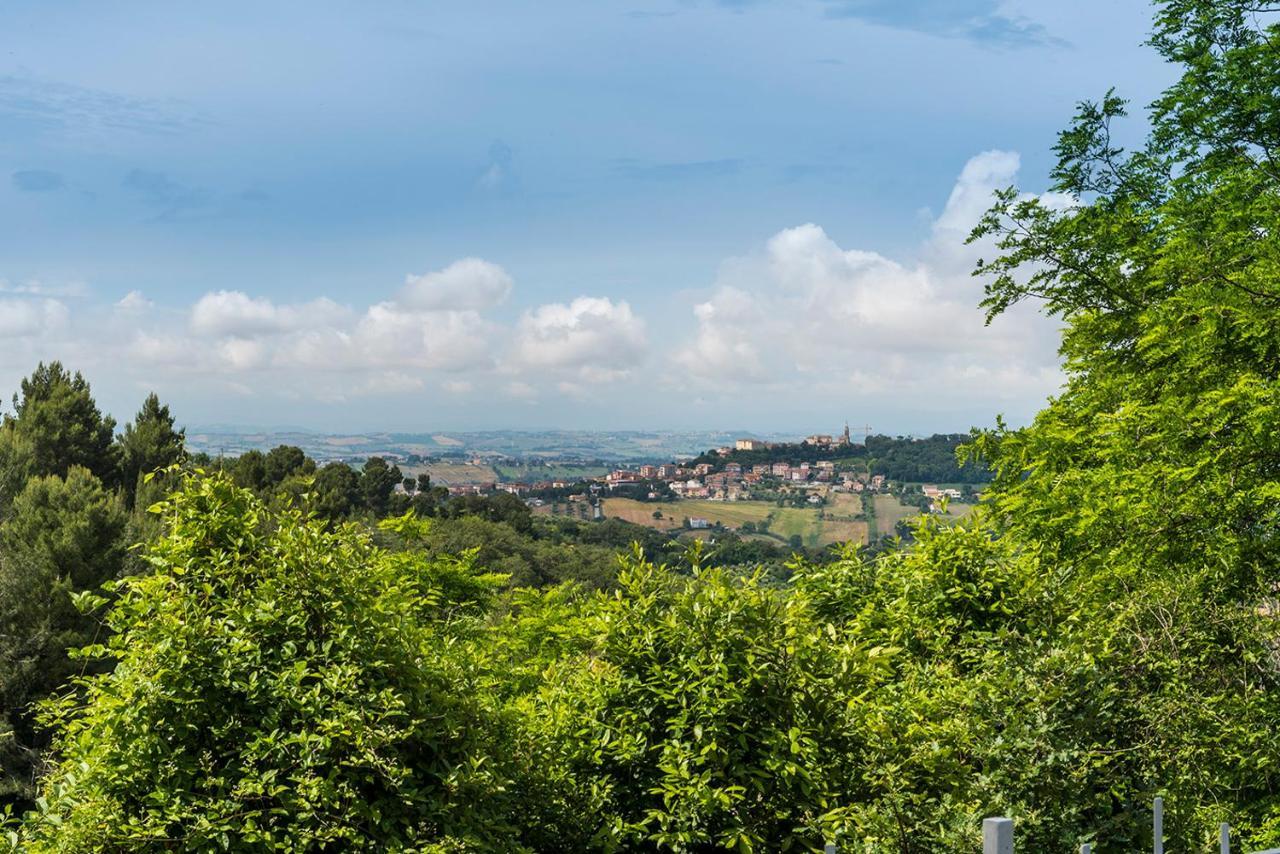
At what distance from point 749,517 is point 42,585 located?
110m

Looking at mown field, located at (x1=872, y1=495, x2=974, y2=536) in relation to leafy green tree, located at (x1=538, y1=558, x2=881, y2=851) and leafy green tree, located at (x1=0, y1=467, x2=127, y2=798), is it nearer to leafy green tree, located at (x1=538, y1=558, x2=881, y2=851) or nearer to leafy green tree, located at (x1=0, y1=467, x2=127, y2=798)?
leafy green tree, located at (x1=0, y1=467, x2=127, y2=798)

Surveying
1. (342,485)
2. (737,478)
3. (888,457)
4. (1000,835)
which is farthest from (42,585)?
(737,478)

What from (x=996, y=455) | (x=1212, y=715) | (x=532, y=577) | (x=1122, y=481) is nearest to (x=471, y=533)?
(x=532, y=577)

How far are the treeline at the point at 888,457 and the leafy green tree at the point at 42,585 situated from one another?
9448 cm

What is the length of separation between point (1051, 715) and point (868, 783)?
3.62 ft

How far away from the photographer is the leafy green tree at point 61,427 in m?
39.2

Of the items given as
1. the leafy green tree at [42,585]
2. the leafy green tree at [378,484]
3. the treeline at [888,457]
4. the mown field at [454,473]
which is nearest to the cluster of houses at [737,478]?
the treeline at [888,457]

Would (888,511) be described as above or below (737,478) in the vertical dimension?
below

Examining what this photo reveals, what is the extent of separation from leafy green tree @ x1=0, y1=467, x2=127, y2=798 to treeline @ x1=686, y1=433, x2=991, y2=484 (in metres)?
94.5

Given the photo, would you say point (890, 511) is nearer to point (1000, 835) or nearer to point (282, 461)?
point (282, 461)

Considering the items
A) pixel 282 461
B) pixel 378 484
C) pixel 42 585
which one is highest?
pixel 282 461

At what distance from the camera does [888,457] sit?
506 ft

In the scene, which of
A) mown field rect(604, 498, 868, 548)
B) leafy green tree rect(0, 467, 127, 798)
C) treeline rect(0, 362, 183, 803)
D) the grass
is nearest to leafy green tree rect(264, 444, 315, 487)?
treeline rect(0, 362, 183, 803)

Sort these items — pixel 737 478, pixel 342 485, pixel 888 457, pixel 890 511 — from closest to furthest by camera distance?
pixel 342 485, pixel 890 511, pixel 888 457, pixel 737 478
